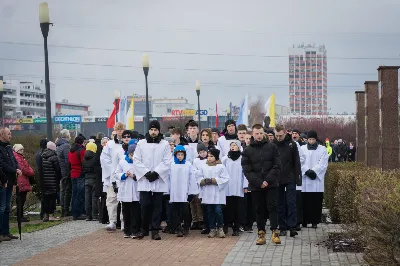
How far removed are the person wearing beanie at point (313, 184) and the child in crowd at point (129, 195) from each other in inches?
136

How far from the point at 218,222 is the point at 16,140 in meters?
15.8

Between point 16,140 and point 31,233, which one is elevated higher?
point 16,140

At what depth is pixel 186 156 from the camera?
15766 millimetres

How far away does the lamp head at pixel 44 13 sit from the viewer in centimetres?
1958

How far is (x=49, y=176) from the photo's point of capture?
732 inches

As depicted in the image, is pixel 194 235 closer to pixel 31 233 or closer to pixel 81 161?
pixel 31 233

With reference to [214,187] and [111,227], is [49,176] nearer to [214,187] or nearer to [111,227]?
[111,227]

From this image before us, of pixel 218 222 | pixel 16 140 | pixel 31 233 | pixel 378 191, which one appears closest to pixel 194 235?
pixel 218 222

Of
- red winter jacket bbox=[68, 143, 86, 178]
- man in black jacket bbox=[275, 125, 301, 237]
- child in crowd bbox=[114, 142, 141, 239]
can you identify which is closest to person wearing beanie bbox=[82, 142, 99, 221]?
red winter jacket bbox=[68, 143, 86, 178]

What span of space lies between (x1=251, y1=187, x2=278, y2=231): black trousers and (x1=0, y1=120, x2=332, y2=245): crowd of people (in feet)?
0.05

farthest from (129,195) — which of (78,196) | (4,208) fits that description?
(78,196)

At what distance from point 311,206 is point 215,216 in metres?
2.44

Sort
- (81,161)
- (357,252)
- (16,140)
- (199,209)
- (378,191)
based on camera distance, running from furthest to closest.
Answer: (16,140)
(81,161)
(199,209)
(357,252)
(378,191)

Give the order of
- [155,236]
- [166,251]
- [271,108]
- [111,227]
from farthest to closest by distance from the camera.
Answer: [271,108] → [111,227] → [155,236] → [166,251]
